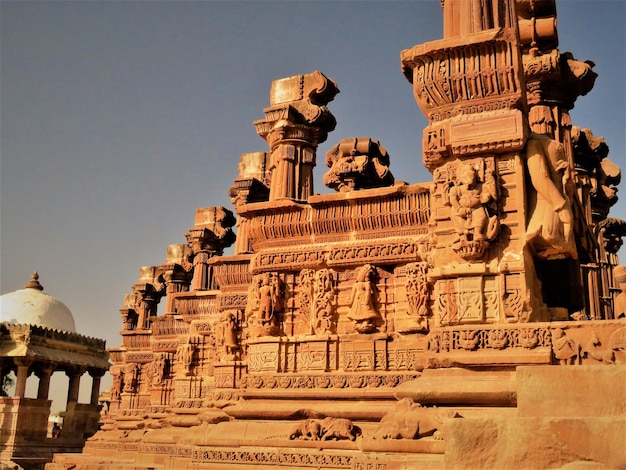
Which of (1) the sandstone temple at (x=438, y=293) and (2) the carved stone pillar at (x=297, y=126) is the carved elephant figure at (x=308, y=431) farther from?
(2) the carved stone pillar at (x=297, y=126)

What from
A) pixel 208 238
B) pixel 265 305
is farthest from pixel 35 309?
pixel 265 305

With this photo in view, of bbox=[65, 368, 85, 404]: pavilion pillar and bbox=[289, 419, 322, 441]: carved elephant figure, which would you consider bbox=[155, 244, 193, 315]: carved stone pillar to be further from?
bbox=[289, 419, 322, 441]: carved elephant figure


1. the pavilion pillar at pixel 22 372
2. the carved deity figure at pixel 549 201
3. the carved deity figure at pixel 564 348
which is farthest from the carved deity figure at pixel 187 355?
the pavilion pillar at pixel 22 372

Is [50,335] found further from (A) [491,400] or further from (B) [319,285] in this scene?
(A) [491,400]

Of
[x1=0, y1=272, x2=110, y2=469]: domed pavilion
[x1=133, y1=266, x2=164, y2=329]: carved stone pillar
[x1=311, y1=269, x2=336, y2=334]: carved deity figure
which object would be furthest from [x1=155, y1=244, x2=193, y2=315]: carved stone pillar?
[x1=311, y1=269, x2=336, y2=334]: carved deity figure

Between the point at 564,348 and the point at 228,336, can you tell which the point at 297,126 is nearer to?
the point at 228,336

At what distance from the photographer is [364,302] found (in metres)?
10.7

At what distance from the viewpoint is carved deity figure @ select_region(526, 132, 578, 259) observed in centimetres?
816

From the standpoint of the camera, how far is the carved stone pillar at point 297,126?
14.3 meters

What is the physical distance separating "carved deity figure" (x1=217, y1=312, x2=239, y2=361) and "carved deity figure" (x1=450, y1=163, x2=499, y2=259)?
7200mm

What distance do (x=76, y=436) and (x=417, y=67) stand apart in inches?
1288

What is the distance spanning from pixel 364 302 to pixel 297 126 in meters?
5.00

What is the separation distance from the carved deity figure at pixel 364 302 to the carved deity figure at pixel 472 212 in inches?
106

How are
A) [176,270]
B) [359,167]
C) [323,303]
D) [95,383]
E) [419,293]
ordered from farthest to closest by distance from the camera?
[95,383] → [176,270] → [359,167] → [323,303] → [419,293]
